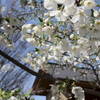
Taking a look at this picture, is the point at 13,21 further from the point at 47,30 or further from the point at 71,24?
the point at 71,24

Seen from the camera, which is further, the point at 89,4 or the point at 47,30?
the point at 47,30

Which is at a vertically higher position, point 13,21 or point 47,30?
point 13,21

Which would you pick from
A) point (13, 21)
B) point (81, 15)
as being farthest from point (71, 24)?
point (13, 21)

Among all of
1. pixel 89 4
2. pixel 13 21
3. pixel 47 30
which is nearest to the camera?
pixel 89 4

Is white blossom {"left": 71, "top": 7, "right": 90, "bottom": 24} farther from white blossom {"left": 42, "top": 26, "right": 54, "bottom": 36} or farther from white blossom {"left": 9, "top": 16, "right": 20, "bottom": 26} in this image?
white blossom {"left": 9, "top": 16, "right": 20, "bottom": 26}

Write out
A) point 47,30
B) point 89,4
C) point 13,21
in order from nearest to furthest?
point 89,4 < point 47,30 < point 13,21

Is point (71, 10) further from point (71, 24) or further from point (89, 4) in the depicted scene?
point (71, 24)

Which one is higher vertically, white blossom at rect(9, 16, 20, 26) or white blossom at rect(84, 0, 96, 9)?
white blossom at rect(9, 16, 20, 26)

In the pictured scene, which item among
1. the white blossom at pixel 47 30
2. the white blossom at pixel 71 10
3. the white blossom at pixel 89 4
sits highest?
the white blossom at pixel 89 4

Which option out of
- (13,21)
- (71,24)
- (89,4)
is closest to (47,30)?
(71,24)

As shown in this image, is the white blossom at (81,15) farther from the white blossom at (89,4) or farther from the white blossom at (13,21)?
the white blossom at (13,21)

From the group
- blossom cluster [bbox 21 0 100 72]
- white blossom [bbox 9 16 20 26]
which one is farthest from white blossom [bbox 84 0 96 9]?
white blossom [bbox 9 16 20 26]

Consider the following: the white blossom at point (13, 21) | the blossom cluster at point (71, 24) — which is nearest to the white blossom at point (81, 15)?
the blossom cluster at point (71, 24)

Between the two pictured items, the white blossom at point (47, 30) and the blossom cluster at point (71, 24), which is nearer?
the blossom cluster at point (71, 24)
